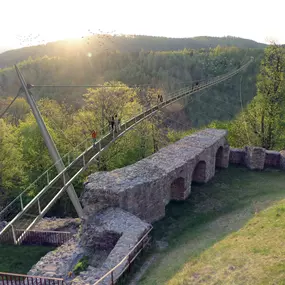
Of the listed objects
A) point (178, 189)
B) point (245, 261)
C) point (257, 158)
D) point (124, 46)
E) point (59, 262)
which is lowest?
point (59, 262)

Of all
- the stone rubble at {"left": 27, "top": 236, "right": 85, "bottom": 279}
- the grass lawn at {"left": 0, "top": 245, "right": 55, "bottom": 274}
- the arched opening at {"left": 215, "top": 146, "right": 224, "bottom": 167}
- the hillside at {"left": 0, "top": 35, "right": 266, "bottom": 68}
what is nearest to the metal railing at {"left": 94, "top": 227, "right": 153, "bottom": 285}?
the stone rubble at {"left": 27, "top": 236, "right": 85, "bottom": 279}

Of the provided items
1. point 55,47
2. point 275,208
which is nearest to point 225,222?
point 275,208

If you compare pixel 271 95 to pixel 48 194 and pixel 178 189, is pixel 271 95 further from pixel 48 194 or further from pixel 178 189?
pixel 48 194

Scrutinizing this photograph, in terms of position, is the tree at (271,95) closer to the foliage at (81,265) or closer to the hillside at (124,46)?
the foliage at (81,265)

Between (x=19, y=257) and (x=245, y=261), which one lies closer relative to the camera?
(x=245, y=261)

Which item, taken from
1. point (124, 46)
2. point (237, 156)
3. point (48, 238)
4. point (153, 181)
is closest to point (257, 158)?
point (237, 156)

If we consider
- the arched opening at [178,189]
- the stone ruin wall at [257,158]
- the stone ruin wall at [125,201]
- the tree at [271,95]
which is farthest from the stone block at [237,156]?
the arched opening at [178,189]
